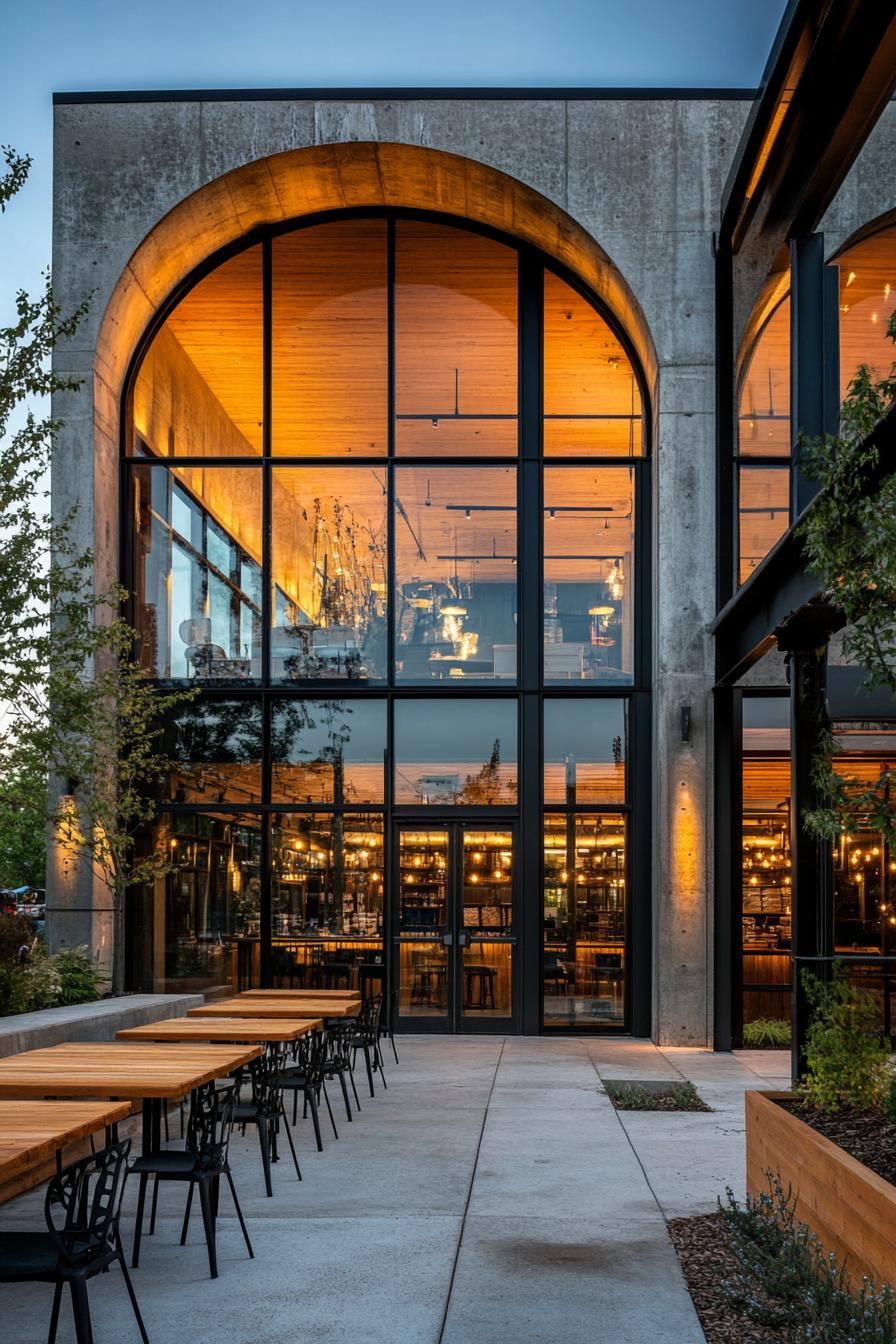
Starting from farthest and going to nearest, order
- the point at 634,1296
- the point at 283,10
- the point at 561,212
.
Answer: the point at 283,10
the point at 561,212
the point at 634,1296

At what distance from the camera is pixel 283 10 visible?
2020 centimetres

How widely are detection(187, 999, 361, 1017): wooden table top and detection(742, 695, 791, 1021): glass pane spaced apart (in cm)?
583

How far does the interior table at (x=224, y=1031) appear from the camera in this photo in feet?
32.5

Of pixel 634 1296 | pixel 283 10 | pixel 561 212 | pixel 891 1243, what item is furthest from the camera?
pixel 283 10

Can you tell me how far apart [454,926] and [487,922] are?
417 millimetres

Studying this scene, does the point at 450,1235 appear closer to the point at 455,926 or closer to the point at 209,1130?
the point at 209,1130

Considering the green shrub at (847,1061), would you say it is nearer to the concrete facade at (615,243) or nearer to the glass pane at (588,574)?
the concrete facade at (615,243)

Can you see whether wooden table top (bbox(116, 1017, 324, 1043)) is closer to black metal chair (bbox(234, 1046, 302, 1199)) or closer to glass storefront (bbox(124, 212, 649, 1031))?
black metal chair (bbox(234, 1046, 302, 1199))

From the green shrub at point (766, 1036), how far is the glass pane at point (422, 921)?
3.72 metres

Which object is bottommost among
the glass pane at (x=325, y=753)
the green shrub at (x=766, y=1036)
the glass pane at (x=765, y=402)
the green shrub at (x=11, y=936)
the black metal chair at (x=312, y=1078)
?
the green shrub at (x=766, y=1036)

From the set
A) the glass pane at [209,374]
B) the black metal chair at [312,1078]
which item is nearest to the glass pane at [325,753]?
the glass pane at [209,374]

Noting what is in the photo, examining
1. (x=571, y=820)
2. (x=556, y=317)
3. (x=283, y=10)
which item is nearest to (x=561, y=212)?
(x=556, y=317)

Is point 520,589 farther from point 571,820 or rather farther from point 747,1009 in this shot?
point 747,1009

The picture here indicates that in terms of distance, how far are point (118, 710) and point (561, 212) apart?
814 centimetres
